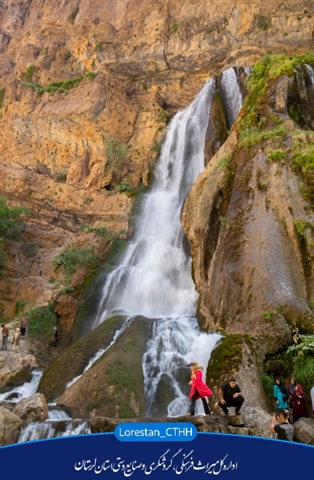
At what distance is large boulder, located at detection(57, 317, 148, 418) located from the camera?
9.92m

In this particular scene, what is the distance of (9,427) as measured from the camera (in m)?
7.72

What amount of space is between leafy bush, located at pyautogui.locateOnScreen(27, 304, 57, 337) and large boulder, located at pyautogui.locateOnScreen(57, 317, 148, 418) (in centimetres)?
926

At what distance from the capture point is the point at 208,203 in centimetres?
1538

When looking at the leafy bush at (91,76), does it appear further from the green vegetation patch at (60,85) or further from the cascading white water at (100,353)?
the cascading white water at (100,353)

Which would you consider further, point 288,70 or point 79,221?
point 79,221

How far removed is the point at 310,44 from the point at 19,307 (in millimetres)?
27666

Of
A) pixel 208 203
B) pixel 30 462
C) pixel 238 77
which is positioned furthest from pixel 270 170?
pixel 238 77

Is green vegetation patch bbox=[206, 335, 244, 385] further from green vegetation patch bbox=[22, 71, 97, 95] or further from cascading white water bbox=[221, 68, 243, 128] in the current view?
green vegetation patch bbox=[22, 71, 97, 95]

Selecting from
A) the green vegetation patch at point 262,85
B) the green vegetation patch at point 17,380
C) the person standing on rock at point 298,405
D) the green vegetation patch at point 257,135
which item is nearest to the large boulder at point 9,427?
the person standing on rock at point 298,405

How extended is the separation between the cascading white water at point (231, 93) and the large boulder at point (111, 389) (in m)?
16.7

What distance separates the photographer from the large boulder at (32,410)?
8.58 meters

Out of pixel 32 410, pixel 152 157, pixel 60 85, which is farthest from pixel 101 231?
pixel 32 410

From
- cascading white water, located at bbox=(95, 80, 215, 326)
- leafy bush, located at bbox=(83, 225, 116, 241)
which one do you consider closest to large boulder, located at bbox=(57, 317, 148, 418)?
cascading white water, located at bbox=(95, 80, 215, 326)

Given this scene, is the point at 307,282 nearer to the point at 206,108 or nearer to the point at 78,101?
the point at 206,108
